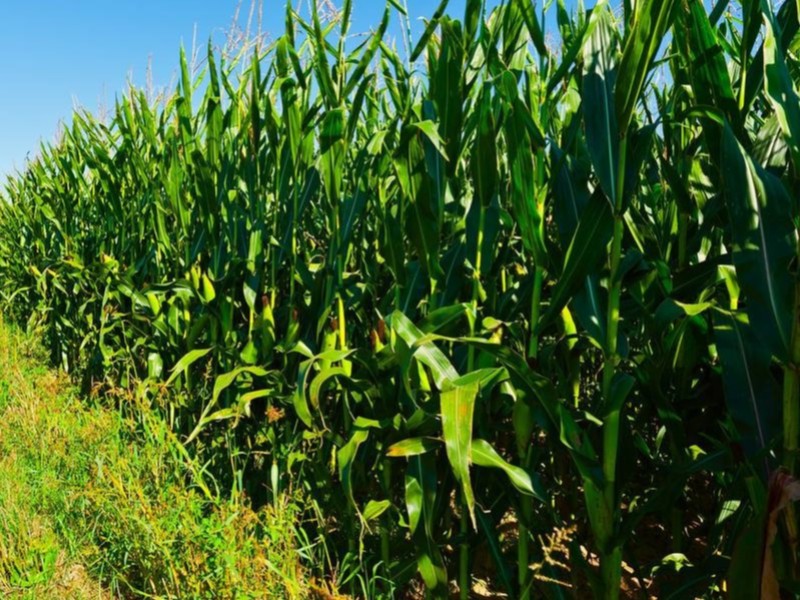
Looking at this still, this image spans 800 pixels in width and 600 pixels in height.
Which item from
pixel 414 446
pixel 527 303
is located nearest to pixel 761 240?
pixel 527 303

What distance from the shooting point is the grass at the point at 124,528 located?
1.92 metres

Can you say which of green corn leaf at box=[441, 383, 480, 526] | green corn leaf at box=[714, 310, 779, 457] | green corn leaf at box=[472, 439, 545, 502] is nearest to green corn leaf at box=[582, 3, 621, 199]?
green corn leaf at box=[714, 310, 779, 457]

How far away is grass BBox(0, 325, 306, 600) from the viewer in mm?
1917

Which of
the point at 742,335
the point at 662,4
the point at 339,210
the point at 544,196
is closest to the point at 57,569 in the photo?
the point at 339,210

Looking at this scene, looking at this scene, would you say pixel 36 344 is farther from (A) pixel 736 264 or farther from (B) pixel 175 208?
(A) pixel 736 264

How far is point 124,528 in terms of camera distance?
2.27m

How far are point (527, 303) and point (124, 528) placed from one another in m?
1.50

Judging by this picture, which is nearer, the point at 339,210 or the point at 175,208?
the point at 339,210

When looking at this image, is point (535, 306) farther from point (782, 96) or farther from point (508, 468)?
point (782, 96)

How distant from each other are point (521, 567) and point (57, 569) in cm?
144

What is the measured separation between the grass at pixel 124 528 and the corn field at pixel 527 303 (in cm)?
19

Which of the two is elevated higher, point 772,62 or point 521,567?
point 772,62

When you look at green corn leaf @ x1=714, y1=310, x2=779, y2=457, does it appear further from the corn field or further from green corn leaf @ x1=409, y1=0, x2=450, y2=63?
green corn leaf @ x1=409, y1=0, x2=450, y2=63

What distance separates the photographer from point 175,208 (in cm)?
314
